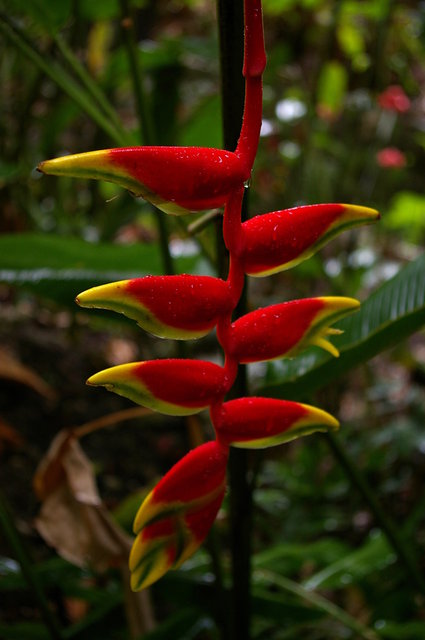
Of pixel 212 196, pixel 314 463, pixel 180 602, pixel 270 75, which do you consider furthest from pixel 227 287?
pixel 270 75

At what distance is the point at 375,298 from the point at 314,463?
2.84ft

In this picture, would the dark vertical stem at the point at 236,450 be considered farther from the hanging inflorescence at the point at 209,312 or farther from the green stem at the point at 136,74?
the green stem at the point at 136,74

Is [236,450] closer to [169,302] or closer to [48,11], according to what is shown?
[169,302]

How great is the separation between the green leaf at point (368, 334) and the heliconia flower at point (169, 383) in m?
0.20

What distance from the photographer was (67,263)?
24.8 inches

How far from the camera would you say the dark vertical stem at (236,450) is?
0.33 meters

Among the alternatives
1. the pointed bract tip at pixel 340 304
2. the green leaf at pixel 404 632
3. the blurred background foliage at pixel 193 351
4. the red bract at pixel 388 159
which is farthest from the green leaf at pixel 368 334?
the red bract at pixel 388 159

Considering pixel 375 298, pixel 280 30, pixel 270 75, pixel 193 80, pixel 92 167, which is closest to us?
pixel 92 167

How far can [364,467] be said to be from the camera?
1.28 metres

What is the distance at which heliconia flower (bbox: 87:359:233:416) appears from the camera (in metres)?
0.25

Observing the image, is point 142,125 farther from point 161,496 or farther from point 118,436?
point 118,436

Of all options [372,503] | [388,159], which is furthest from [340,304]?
[388,159]

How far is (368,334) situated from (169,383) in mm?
232

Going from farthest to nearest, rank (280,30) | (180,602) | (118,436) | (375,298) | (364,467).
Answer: (280,30), (118,436), (364,467), (180,602), (375,298)
